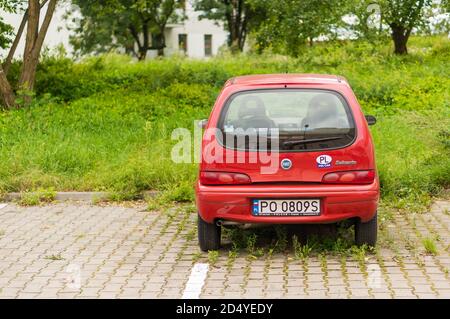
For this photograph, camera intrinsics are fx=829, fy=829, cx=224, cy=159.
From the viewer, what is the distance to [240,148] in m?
7.57

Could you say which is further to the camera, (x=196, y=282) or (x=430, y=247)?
(x=430, y=247)

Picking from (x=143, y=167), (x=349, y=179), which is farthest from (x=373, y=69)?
(x=349, y=179)

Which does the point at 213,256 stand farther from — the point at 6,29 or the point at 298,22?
the point at 298,22

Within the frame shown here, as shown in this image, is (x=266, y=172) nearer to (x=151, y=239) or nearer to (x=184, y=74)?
(x=151, y=239)

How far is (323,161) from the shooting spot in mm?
7484

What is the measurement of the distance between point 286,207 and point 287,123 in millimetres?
887

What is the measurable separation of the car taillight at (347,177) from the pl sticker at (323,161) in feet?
0.31

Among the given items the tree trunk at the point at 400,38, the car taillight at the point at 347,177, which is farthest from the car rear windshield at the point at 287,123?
the tree trunk at the point at 400,38

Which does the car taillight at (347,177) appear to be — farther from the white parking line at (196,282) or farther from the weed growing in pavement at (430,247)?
the white parking line at (196,282)

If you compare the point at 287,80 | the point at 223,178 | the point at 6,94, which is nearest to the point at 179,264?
the point at 223,178

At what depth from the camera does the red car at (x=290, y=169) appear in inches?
294

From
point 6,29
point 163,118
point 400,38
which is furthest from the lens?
point 400,38

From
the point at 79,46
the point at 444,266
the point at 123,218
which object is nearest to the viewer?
the point at 444,266

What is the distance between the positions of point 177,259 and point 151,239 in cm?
101
